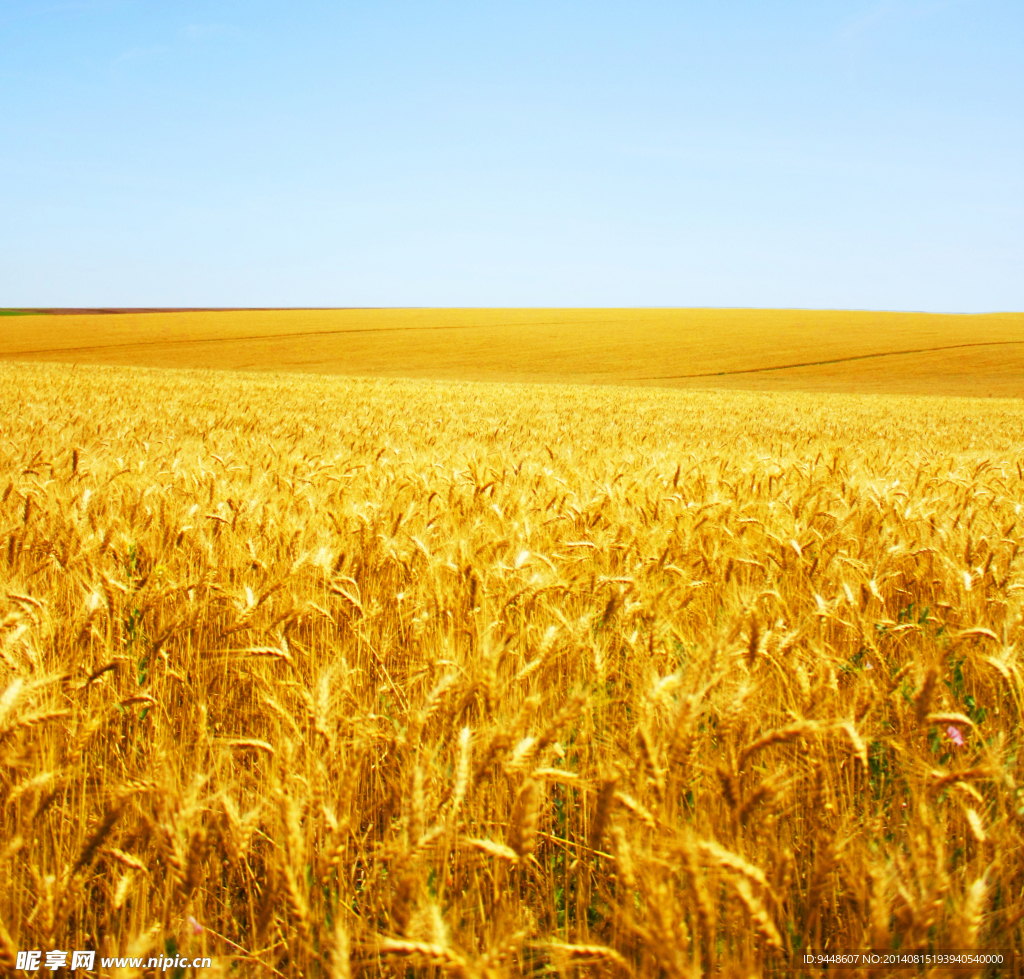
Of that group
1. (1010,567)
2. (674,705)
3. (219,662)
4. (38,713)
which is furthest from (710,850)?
(1010,567)

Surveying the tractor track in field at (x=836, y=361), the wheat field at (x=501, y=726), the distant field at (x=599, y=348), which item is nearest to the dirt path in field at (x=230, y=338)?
the distant field at (x=599, y=348)

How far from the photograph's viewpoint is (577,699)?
4.20ft

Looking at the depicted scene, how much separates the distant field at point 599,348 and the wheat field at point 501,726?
103ft

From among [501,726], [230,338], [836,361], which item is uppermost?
[230,338]

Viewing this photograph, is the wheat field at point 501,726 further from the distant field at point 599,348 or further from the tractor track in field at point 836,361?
the tractor track in field at point 836,361

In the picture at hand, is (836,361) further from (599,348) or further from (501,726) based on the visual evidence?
(501,726)

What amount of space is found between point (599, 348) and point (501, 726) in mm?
45418

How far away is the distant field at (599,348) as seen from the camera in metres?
36.7

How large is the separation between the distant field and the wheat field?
31.4m

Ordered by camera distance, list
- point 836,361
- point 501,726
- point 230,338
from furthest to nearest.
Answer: point 230,338 → point 836,361 → point 501,726

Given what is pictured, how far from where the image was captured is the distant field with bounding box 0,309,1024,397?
36.7 m

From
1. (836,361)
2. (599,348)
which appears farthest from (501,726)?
(599,348)

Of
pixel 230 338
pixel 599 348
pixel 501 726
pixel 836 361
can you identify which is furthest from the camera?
pixel 230 338

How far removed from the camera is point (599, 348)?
149 feet
